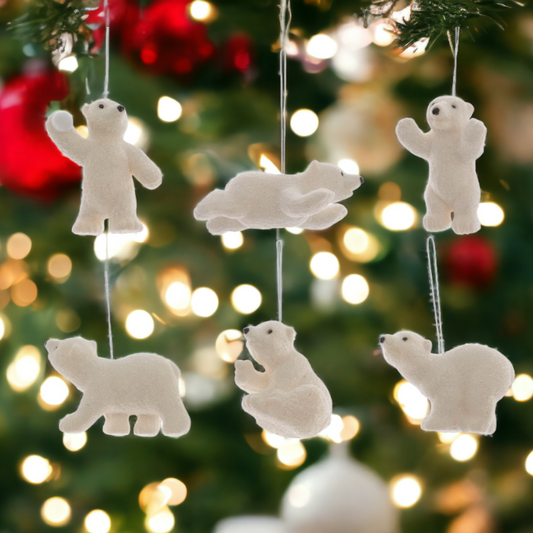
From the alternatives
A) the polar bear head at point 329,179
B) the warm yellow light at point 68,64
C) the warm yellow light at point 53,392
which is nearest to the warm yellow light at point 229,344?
the warm yellow light at point 53,392

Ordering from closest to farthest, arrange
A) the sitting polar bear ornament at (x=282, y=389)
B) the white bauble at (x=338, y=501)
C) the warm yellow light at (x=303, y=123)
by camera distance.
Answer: the sitting polar bear ornament at (x=282, y=389)
the white bauble at (x=338, y=501)
the warm yellow light at (x=303, y=123)

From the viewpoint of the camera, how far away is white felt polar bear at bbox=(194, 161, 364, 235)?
64 cm

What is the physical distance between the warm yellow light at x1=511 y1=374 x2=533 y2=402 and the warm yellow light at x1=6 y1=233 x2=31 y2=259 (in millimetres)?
719

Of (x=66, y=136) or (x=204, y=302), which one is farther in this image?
(x=204, y=302)

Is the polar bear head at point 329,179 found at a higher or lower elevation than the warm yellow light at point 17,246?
lower

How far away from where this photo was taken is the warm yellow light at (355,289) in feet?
2.96

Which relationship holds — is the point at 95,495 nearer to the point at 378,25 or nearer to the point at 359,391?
the point at 359,391

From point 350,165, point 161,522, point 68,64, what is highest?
point 68,64

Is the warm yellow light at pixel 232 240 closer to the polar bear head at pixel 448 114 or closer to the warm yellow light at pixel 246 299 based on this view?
the warm yellow light at pixel 246 299

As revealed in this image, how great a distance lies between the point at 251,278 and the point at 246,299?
0.10ft

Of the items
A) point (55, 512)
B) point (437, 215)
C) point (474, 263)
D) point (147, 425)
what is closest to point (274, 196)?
point (437, 215)

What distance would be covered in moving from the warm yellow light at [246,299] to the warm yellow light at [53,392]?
0.27 m

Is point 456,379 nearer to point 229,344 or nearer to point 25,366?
point 229,344

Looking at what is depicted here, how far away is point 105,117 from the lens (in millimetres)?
644
